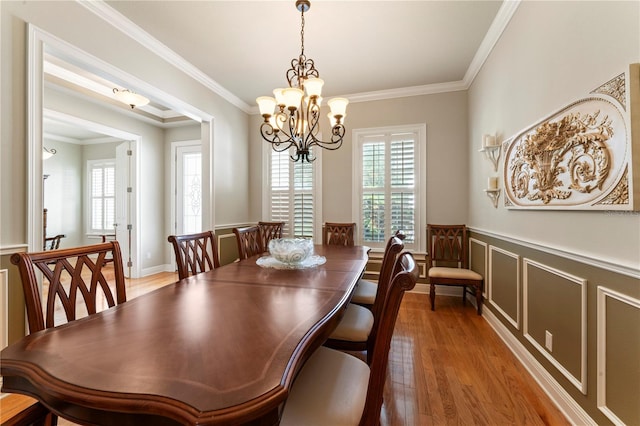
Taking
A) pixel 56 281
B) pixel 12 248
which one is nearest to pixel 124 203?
pixel 12 248

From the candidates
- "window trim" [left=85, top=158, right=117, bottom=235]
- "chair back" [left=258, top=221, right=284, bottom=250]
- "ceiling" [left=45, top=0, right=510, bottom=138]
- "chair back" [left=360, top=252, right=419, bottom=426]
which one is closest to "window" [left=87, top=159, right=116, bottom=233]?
"window trim" [left=85, top=158, right=117, bottom=235]

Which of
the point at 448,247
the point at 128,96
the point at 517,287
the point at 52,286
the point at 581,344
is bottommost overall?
the point at 581,344

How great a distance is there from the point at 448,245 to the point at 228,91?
12.6 ft

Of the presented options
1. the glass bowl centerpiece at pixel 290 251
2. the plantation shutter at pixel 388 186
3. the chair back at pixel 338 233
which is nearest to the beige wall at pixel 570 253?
the plantation shutter at pixel 388 186

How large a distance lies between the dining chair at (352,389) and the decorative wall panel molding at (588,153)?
1089mm

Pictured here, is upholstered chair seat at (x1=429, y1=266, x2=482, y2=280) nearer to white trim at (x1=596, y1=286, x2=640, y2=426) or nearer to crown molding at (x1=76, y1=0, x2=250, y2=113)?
white trim at (x1=596, y1=286, x2=640, y2=426)

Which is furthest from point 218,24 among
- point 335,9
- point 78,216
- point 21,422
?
point 78,216

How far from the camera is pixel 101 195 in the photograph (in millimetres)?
5742

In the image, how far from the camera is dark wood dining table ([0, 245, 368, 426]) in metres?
0.61

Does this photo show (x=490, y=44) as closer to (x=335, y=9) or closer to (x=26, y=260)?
(x=335, y=9)

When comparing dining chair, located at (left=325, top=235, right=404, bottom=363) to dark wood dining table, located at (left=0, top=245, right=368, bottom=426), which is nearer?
dark wood dining table, located at (left=0, top=245, right=368, bottom=426)

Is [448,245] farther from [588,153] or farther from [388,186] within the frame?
[588,153]

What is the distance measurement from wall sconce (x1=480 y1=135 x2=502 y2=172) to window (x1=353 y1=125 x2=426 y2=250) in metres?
1.07

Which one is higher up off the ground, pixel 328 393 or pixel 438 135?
pixel 438 135
